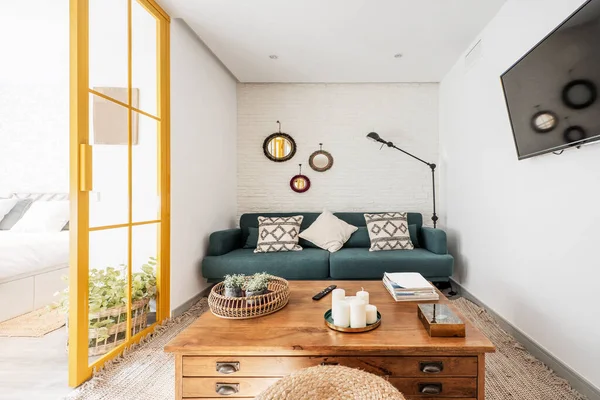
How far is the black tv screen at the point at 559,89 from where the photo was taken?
1.33 meters

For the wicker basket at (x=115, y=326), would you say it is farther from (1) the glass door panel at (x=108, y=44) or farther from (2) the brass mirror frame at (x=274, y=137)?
(2) the brass mirror frame at (x=274, y=137)

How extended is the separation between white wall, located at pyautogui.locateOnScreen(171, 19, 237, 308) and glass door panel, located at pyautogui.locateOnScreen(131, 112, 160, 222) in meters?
0.18

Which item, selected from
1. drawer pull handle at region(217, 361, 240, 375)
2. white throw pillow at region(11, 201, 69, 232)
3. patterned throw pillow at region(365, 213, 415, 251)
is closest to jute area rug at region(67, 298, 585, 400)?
drawer pull handle at region(217, 361, 240, 375)

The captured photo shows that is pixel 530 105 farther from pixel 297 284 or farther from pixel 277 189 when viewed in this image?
pixel 277 189

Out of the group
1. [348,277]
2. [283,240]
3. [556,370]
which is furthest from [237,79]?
[556,370]

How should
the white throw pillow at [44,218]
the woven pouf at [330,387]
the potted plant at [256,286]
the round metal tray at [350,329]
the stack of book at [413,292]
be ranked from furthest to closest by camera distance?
the white throw pillow at [44,218]
the stack of book at [413,292]
the potted plant at [256,286]
the round metal tray at [350,329]
the woven pouf at [330,387]

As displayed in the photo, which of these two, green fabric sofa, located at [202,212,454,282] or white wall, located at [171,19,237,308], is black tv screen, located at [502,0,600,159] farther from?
white wall, located at [171,19,237,308]

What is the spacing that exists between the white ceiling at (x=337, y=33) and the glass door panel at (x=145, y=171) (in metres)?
0.99

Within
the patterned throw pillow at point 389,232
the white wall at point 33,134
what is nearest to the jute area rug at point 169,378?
the patterned throw pillow at point 389,232

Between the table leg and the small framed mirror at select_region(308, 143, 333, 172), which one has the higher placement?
the small framed mirror at select_region(308, 143, 333, 172)

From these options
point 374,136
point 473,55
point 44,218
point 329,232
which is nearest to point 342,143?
point 374,136

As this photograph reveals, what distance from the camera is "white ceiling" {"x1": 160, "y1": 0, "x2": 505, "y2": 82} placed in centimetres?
233

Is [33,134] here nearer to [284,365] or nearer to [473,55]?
[284,365]

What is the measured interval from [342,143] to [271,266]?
1.96 meters
